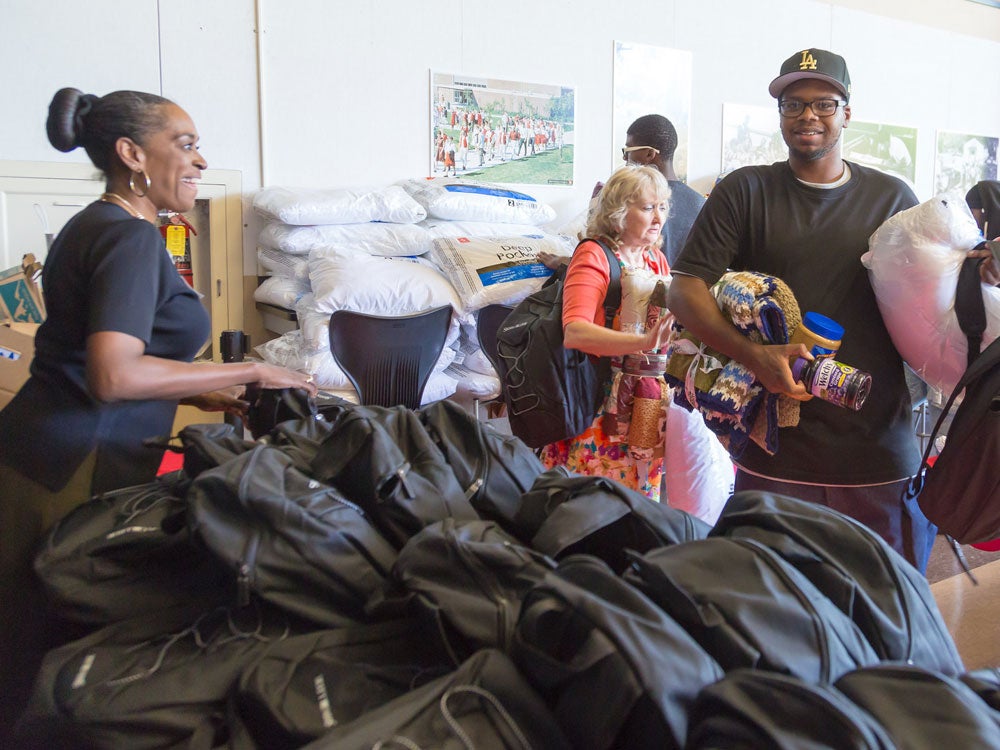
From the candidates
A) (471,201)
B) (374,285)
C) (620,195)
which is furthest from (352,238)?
(620,195)

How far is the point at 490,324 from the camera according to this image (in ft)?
9.37

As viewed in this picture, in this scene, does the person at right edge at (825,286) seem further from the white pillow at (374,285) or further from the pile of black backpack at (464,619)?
the white pillow at (374,285)

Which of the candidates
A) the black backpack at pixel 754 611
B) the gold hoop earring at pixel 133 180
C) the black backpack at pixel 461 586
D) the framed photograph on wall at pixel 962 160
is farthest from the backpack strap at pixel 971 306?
the framed photograph on wall at pixel 962 160

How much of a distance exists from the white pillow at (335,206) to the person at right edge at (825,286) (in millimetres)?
1913

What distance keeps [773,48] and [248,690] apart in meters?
5.12

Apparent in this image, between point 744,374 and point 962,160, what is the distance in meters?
5.49

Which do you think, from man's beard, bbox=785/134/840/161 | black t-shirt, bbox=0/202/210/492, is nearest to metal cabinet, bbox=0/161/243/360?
black t-shirt, bbox=0/202/210/492

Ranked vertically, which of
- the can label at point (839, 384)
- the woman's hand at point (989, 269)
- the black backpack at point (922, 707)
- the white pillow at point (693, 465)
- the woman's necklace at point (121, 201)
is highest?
the woman's necklace at point (121, 201)

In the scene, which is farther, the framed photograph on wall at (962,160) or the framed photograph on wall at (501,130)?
the framed photograph on wall at (962,160)

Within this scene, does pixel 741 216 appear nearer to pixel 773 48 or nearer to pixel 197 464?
pixel 197 464

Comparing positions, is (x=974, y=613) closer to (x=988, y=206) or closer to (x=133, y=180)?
(x=133, y=180)

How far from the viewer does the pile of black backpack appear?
0.51 m

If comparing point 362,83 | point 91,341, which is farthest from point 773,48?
point 91,341

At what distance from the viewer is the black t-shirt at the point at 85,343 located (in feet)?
3.79
